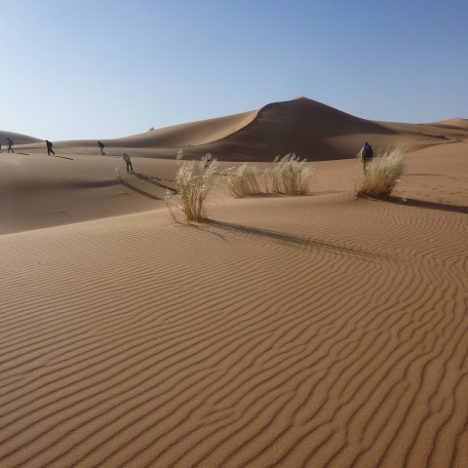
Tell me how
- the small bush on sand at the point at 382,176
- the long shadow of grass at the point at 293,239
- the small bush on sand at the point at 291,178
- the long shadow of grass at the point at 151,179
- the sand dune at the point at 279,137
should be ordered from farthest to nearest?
the sand dune at the point at 279,137
the long shadow of grass at the point at 151,179
the small bush on sand at the point at 291,178
the small bush on sand at the point at 382,176
the long shadow of grass at the point at 293,239

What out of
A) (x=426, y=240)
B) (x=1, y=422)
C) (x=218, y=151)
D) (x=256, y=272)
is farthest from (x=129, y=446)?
(x=218, y=151)

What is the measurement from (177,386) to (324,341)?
140 cm

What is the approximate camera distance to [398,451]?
2.31 metres

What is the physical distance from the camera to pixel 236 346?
3375mm

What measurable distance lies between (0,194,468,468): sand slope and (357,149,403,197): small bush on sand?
5.13m

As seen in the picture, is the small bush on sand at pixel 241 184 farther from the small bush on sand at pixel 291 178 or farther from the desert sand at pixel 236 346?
the desert sand at pixel 236 346

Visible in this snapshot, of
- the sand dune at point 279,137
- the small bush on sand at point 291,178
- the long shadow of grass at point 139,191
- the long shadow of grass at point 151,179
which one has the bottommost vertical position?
the long shadow of grass at point 139,191

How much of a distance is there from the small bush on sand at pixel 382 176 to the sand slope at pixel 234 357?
16.8 ft

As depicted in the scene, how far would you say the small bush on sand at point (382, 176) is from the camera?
1096 centimetres

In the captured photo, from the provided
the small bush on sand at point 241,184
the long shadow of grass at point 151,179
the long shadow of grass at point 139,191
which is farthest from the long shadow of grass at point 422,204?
the long shadow of grass at point 151,179

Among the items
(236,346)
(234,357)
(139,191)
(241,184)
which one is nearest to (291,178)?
(241,184)

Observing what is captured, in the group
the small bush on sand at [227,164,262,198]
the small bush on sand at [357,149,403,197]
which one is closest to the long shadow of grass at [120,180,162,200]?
the small bush on sand at [227,164,262,198]

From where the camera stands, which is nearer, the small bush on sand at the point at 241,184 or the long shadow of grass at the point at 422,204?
the long shadow of grass at the point at 422,204

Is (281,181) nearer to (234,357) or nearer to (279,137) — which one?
(234,357)
